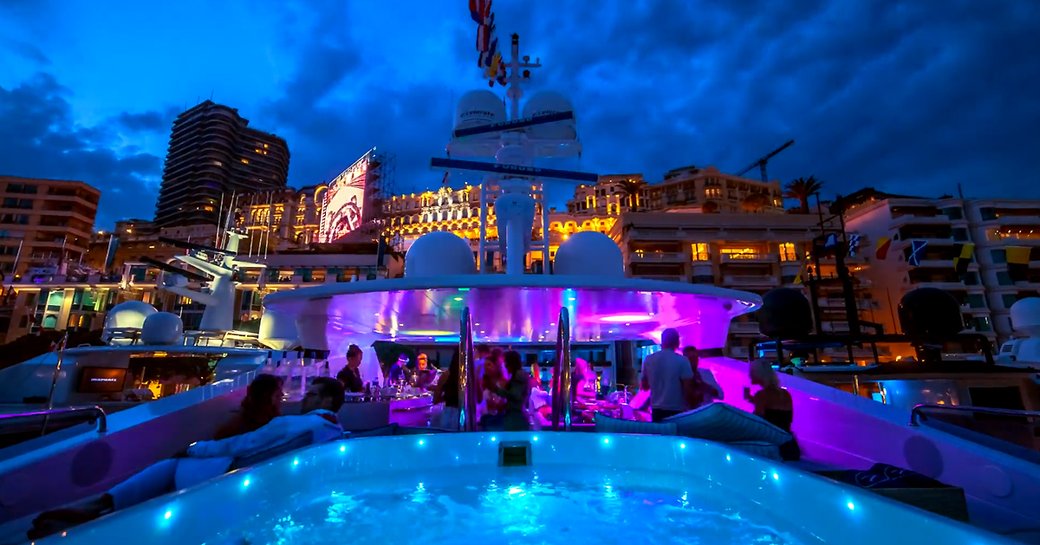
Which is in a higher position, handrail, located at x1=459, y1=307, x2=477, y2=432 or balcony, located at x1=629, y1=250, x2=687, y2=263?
balcony, located at x1=629, y1=250, x2=687, y2=263

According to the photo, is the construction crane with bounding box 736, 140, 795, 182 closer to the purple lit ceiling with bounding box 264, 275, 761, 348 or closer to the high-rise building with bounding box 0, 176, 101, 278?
the purple lit ceiling with bounding box 264, 275, 761, 348

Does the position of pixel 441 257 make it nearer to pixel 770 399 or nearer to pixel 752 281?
pixel 770 399

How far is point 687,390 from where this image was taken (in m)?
5.31

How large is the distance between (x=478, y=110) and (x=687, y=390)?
816cm

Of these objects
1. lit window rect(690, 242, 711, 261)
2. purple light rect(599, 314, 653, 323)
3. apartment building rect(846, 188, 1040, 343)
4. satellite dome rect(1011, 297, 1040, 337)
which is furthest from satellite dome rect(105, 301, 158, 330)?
apartment building rect(846, 188, 1040, 343)

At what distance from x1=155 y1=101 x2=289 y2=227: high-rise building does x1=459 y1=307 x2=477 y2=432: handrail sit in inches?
Result: 4280

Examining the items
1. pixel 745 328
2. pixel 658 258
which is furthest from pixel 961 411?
pixel 658 258

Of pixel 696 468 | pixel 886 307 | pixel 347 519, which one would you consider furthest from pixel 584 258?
pixel 886 307

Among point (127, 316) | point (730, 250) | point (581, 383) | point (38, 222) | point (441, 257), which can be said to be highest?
point (38, 222)

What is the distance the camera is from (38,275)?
4503 cm

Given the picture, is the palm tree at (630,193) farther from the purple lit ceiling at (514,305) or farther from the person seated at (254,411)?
the person seated at (254,411)

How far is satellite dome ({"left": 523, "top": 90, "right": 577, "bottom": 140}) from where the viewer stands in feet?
35.9

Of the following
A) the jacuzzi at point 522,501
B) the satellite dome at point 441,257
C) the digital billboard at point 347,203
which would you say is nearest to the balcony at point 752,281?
the digital billboard at point 347,203

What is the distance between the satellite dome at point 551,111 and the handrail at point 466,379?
22.8 ft
